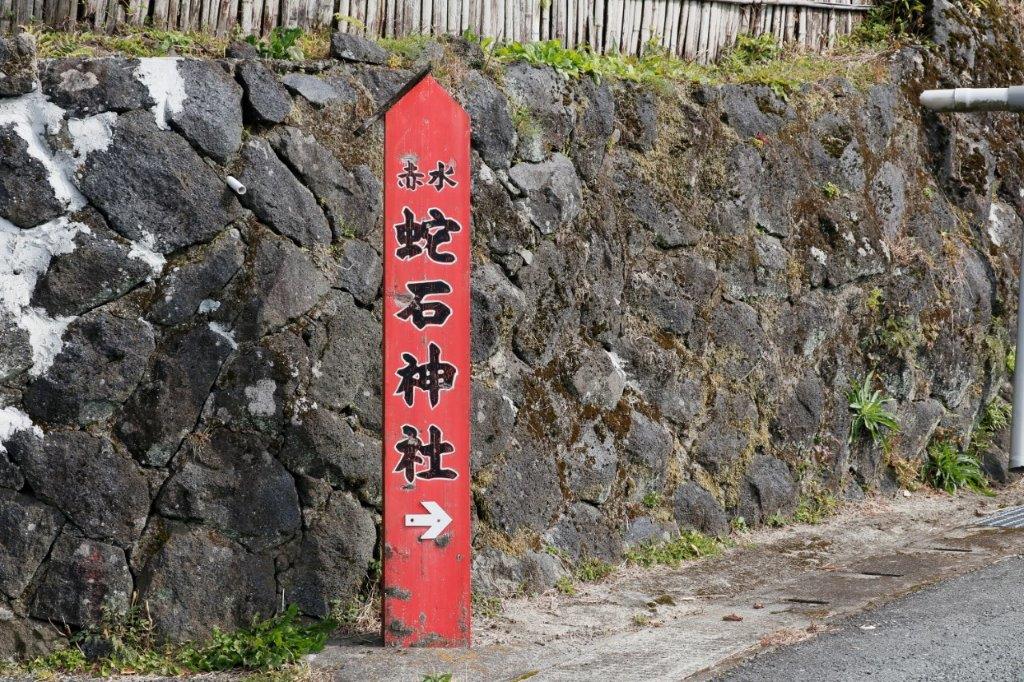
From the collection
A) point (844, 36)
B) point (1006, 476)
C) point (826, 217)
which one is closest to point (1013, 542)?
point (1006, 476)

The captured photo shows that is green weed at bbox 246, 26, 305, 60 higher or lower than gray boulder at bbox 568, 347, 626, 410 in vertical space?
higher

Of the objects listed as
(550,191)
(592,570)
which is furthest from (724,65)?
(592,570)

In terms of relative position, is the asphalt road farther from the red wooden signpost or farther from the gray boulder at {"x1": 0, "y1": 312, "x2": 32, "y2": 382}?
the gray boulder at {"x1": 0, "y1": 312, "x2": 32, "y2": 382}

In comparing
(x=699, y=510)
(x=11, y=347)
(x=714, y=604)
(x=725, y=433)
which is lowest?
(x=714, y=604)

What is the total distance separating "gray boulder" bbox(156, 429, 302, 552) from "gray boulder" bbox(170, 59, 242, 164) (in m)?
1.51

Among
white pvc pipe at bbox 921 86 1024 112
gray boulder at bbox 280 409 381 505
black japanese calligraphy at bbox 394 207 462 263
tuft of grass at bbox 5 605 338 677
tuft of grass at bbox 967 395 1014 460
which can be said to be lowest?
tuft of grass at bbox 5 605 338 677

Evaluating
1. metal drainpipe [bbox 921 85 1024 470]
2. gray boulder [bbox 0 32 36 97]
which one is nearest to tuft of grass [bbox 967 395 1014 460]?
metal drainpipe [bbox 921 85 1024 470]

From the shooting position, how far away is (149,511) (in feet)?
20.9

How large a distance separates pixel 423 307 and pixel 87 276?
1721 millimetres

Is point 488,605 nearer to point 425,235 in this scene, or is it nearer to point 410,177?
point 425,235

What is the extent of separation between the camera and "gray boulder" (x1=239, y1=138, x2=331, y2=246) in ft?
21.6

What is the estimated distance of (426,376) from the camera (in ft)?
20.6

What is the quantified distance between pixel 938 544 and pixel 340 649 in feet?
15.5

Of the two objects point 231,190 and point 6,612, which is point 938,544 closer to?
point 231,190
